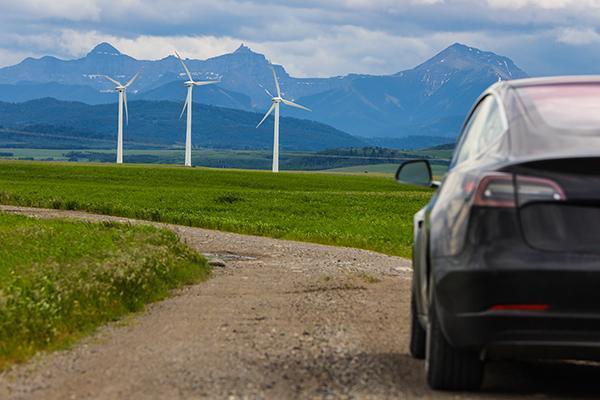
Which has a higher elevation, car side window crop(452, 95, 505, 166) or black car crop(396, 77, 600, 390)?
car side window crop(452, 95, 505, 166)

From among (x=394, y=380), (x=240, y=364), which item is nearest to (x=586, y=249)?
(x=394, y=380)

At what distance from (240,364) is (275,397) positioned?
59.5 inches

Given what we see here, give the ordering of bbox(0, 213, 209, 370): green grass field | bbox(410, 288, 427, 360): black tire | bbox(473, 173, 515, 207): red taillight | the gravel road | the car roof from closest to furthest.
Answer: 1. bbox(473, 173, 515, 207): red taillight
2. the gravel road
3. the car roof
4. bbox(410, 288, 427, 360): black tire
5. bbox(0, 213, 209, 370): green grass field

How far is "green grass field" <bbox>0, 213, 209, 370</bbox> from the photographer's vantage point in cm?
1119

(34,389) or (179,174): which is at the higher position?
(34,389)

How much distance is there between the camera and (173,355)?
10.0m

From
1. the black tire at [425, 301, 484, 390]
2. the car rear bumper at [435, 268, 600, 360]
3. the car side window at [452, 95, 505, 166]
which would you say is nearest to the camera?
the car rear bumper at [435, 268, 600, 360]

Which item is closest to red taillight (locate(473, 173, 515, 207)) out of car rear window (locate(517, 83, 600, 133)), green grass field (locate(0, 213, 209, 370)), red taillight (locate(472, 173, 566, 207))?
red taillight (locate(472, 173, 566, 207))

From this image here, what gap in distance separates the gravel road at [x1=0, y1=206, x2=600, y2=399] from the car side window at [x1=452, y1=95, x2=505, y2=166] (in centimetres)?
159

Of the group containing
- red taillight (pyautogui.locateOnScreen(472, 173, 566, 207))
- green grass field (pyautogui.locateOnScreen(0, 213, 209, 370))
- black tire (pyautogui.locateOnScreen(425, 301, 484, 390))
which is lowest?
green grass field (pyautogui.locateOnScreen(0, 213, 209, 370))

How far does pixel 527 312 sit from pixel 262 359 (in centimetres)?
285

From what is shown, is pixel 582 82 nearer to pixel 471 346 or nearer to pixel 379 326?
pixel 471 346

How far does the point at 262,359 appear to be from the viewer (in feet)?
31.9

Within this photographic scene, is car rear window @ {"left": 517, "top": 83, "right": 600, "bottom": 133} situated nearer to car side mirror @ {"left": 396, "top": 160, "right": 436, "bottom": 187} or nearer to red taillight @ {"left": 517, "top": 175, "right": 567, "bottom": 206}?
red taillight @ {"left": 517, "top": 175, "right": 567, "bottom": 206}
